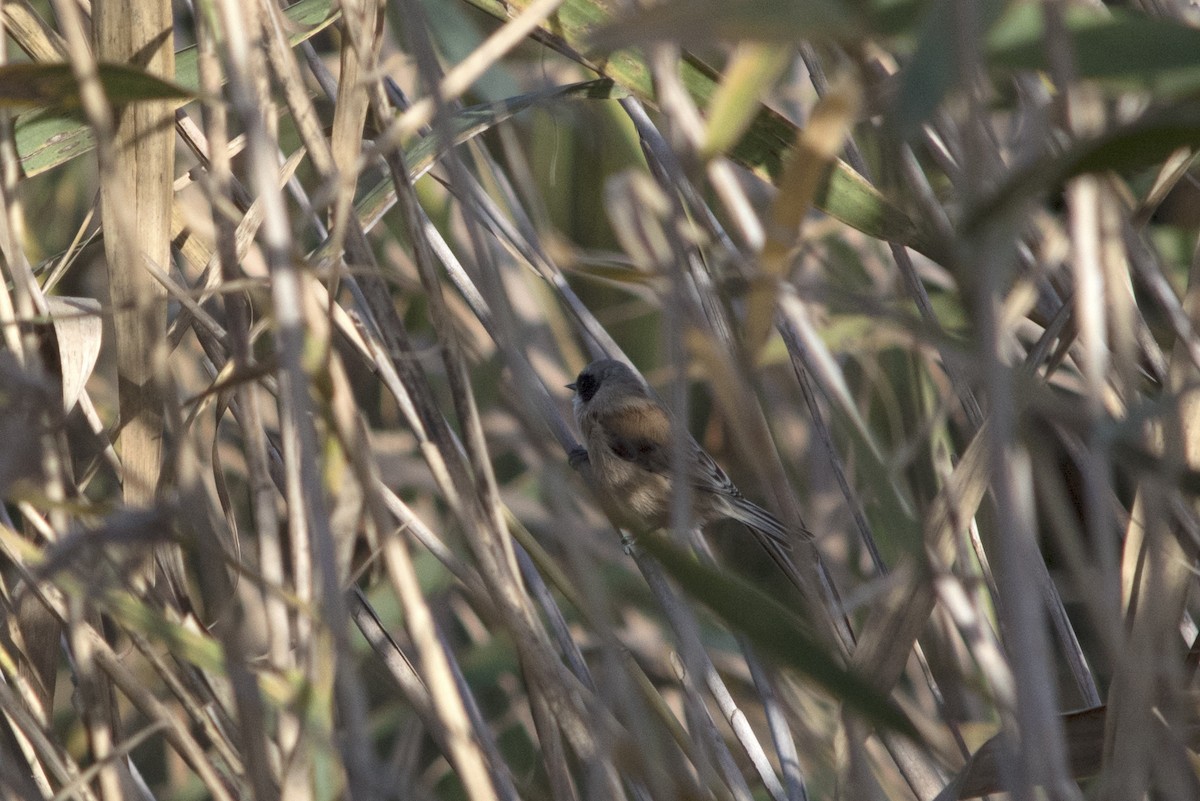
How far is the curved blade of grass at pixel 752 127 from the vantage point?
147 centimetres

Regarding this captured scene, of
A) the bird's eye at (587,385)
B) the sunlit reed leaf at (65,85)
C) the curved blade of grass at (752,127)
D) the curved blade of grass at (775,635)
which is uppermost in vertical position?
the sunlit reed leaf at (65,85)

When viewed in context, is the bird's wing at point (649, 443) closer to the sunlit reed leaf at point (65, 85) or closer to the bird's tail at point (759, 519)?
the bird's tail at point (759, 519)

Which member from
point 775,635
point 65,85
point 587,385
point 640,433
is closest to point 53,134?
point 65,85

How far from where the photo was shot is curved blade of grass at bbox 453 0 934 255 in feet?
4.82

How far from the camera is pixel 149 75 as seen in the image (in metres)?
1.06

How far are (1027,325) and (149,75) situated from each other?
1673mm

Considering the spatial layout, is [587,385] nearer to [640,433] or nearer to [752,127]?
[640,433]

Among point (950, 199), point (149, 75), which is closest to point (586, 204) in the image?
point (950, 199)

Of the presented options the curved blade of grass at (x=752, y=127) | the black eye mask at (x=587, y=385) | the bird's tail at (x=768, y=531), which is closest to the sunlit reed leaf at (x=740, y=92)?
the curved blade of grass at (x=752, y=127)

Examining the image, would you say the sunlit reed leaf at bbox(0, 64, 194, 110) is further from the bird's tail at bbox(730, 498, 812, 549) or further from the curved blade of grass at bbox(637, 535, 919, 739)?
the bird's tail at bbox(730, 498, 812, 549)

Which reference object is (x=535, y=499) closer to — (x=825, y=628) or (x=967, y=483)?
(x=825, y=628)

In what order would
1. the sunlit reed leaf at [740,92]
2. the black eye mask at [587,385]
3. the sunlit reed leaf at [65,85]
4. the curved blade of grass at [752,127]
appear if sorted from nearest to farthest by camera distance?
the sunlit reed leaf at [740,92] < the sunlit reed leaf at [65,85] < the curved blade of grass at [752,127] < the black eye mask at [587,385]

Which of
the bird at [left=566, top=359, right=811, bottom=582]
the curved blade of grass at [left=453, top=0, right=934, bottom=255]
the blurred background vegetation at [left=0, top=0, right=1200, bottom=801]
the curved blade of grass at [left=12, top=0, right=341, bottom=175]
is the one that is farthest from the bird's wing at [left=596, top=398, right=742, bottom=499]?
the curved blade of grass at [left=12, top=0, right=341, bottom=175]

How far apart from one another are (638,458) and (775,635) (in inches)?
84.2
